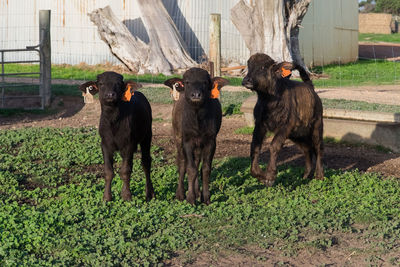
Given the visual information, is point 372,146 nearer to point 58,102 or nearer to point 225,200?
point 225,200

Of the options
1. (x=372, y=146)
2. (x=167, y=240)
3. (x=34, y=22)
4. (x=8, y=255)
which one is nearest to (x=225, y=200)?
(x=167, y=240)

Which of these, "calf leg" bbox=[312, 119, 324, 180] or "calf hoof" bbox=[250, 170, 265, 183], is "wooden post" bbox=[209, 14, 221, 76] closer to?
"calf leg" bbox=[312, 119, 324, 180]

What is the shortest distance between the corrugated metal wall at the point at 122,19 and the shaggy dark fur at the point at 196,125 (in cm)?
1778

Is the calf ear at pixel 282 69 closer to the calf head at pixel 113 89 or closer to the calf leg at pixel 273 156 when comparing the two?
the calf leg at pixel 273 156

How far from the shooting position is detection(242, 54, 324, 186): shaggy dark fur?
912 centimetres

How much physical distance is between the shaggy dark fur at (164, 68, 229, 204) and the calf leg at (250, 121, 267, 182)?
3.12 feet

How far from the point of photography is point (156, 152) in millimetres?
11695

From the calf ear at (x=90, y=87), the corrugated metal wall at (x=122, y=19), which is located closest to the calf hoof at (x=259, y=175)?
the calf ear at (x=90, y=87)

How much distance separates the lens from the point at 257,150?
9289mm

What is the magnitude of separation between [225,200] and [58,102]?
1006 cm

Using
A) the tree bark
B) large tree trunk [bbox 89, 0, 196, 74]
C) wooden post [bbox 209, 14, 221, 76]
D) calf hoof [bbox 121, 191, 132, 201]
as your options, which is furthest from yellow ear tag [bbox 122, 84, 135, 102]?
the tree bark

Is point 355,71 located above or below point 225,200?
above

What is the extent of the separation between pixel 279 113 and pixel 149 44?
16036mm

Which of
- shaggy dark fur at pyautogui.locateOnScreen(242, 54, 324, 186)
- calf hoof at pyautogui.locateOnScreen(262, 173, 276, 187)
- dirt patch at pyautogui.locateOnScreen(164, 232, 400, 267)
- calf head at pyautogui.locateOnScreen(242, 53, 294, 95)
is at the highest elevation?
calf head at pyautogui.locateOnScreen(242, 53, 294, 95)
